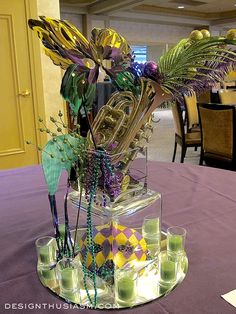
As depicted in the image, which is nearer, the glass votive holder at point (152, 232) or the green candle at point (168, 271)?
the green candle at point (168, 271)

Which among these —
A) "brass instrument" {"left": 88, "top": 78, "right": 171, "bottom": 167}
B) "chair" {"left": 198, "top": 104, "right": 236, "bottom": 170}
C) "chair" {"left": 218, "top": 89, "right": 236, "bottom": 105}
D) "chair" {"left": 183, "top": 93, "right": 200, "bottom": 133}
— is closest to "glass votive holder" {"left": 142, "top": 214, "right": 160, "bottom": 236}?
"brass instrument" {"left": 88, "top": 78, "right": 171, "bottom": 167}

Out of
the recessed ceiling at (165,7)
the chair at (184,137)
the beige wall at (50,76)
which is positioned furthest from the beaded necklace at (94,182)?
the recessed ceiling at (165,7)

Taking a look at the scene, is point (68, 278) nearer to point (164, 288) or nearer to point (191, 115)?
point (164, 288)

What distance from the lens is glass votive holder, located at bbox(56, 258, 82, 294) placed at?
2.37ft

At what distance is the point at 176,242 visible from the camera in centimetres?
86

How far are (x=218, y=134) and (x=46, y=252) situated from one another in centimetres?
273

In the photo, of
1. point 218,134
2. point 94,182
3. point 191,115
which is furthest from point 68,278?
point 191,115

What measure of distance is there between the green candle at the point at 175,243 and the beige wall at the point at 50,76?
9.30ft

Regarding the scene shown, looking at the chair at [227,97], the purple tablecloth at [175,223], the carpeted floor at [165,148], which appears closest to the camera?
the purple tablecloth at [175,223]

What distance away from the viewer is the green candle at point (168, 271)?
75 centimetres

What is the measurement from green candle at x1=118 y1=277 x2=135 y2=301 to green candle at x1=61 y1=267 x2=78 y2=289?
0.10 metres

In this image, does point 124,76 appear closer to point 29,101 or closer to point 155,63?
point 155,63

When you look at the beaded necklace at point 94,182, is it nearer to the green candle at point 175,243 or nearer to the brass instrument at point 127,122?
the brass instrument at point 127,122

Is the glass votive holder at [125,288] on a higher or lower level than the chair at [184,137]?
higher
